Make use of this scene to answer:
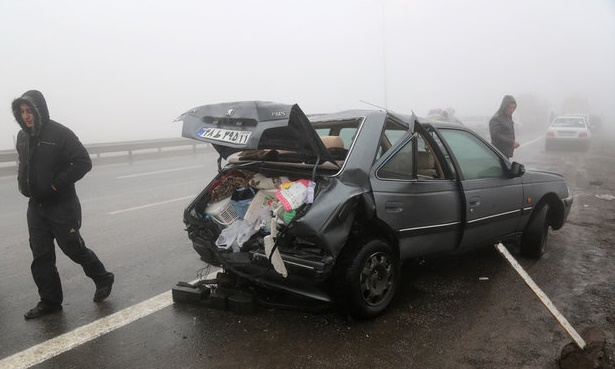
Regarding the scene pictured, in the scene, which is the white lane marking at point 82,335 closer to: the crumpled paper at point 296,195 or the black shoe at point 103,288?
the black shoe at point 103,288

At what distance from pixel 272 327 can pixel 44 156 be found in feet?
7.30

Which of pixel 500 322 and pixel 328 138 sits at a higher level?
pixel 328 138

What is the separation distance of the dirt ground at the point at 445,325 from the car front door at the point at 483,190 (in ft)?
1.44

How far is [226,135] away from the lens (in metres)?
3.17

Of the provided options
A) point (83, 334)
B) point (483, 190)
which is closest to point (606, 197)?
point (483, 190)

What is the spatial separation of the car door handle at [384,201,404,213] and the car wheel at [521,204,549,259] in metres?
2.01

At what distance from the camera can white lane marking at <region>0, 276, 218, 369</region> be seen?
2867 millimetres

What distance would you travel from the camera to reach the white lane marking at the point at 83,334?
2.87m

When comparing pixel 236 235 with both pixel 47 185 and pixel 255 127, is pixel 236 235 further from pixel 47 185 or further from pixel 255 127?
pixel 47 185

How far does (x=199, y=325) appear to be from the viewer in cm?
328

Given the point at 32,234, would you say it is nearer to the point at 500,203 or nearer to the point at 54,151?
the point at 54,151

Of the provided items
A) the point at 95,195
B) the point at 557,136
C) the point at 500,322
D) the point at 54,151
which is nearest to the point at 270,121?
the point at 54,151

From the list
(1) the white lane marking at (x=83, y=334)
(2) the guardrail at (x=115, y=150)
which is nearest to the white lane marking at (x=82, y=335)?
(1) the white lane marking at (x=83, y=334)

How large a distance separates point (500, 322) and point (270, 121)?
7.31 ft
